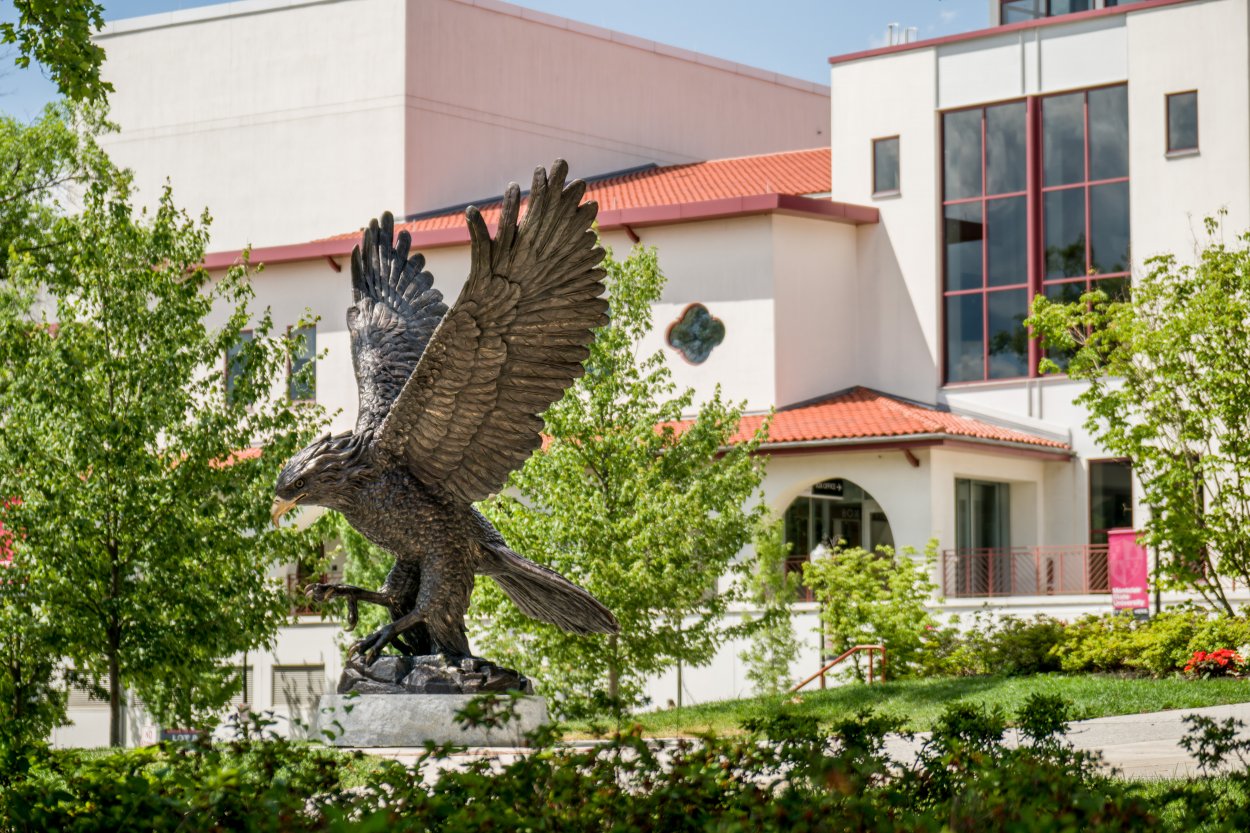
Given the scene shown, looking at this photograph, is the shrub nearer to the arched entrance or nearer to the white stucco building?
the white stucco building

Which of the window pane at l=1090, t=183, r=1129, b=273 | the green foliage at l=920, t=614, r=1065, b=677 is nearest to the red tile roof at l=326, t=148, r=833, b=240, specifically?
the window pane at l=1090, t=183, r=1129, b=273

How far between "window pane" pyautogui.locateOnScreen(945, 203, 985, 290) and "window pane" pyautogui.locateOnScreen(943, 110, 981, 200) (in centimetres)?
30

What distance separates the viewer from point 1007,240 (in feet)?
107

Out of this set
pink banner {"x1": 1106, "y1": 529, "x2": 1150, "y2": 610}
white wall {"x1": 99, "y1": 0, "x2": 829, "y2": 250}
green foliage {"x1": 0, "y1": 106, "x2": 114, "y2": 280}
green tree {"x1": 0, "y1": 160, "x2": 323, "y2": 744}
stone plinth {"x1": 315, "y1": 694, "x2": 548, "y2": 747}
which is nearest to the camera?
stone plinth {"x1": 315, "y1": 694, "x2": 548, "y2": 747}

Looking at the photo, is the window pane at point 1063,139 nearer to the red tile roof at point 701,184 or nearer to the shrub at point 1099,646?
the red tile roof at point 701,184

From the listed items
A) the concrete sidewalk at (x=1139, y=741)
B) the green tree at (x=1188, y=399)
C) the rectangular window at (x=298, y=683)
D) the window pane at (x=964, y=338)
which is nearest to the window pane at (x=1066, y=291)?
the window pane at (x=964, y=338)

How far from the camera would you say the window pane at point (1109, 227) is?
103 feet

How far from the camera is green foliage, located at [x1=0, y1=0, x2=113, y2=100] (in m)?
12.6

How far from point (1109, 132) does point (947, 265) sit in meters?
3.74

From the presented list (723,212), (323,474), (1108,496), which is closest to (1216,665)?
(1108,496)

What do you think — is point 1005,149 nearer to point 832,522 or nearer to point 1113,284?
point 1113,284

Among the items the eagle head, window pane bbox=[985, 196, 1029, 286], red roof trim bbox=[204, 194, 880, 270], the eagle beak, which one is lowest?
the eagle beak

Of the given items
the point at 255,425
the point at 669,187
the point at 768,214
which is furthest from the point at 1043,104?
the point at 255,425

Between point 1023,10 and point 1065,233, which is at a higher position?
point 1023,10
